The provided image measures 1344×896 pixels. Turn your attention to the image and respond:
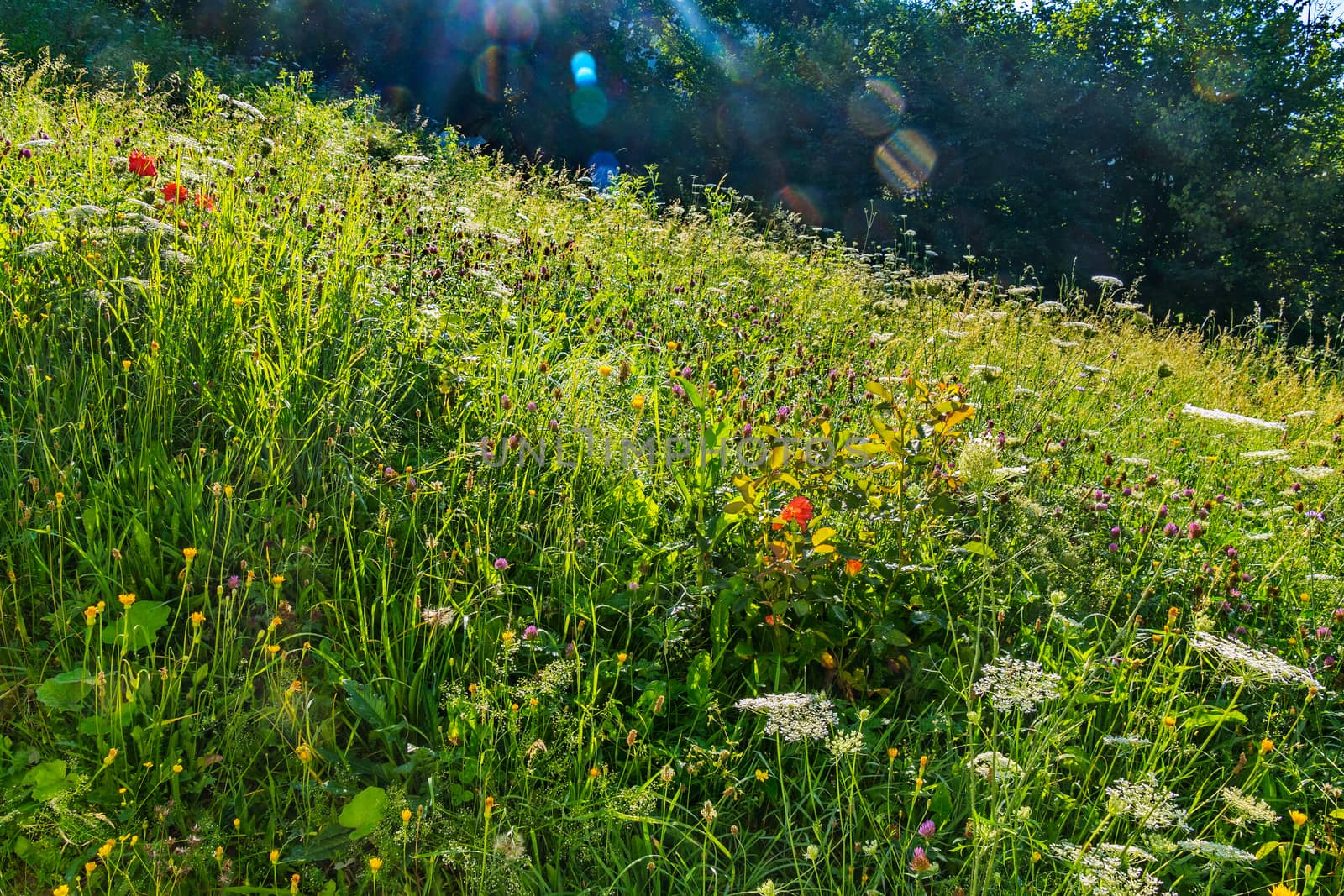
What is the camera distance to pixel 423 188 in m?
4.50

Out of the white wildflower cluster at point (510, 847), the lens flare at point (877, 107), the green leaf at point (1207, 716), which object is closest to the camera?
the white wildflower cluster at point (510, 847)

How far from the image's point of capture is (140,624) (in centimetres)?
169

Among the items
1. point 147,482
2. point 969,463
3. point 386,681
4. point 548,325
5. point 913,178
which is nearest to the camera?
point 386,681

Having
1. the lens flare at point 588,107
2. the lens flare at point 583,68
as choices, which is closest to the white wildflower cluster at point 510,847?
the lens flare at point 588,107

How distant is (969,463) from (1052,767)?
0.73m

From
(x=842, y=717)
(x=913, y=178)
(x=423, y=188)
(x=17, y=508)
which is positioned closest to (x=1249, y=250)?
(x=913, y=178)

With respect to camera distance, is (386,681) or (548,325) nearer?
(386,681)

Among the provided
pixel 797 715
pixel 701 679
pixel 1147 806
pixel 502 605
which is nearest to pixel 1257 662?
pixel 1147 806

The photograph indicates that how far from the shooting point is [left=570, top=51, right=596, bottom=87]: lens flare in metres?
18.1

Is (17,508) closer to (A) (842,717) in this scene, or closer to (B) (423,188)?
(A) (842,717)

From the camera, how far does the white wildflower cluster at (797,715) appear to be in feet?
4.54

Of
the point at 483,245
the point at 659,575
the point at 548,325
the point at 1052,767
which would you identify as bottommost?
the point at 1052,767

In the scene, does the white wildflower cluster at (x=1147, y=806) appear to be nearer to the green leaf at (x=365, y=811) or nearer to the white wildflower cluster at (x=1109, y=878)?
the white wildflower cluster at (x=1109, y=878)

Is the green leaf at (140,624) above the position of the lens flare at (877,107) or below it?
below
